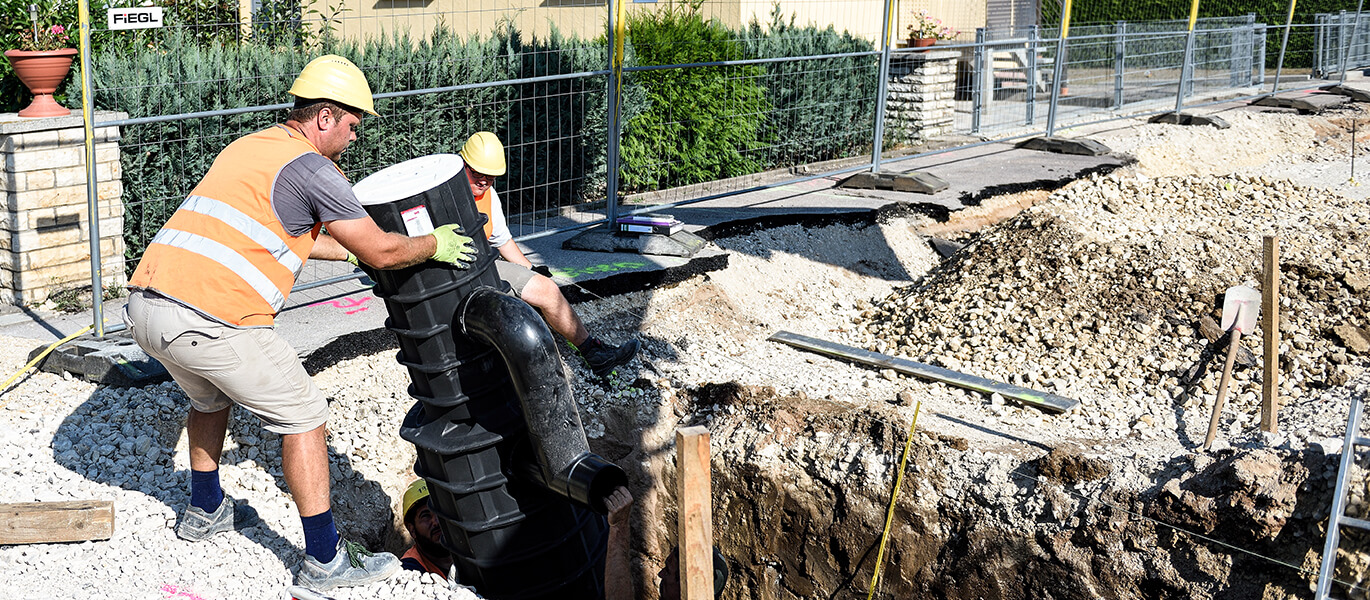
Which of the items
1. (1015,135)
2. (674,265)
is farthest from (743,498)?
(1015,135)

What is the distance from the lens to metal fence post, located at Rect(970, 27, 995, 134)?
12271mm

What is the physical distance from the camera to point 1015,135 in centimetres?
1289

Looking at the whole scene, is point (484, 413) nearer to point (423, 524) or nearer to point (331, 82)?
point (423, 524)

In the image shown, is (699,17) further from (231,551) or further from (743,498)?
(231,551)

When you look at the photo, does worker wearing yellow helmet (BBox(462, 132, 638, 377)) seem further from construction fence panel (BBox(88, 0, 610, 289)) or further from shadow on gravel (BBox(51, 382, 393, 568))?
construction fence panel (BBox(88, 0, 610, 289))

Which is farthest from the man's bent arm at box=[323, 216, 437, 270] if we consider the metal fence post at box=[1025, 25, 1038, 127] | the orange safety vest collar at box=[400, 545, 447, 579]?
the metal fence post at box=[1025, 25, 1038, 127]

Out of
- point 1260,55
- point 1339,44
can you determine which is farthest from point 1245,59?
point 1339,44

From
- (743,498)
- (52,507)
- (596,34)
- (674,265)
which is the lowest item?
(743,498)

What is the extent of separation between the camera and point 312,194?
11.1 feet

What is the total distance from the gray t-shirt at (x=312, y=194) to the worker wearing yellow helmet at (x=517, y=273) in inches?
44.4

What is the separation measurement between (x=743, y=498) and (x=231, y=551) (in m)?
2.36

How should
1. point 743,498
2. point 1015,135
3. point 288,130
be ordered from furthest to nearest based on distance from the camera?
point 1015,135, point 743,498, point 288,130

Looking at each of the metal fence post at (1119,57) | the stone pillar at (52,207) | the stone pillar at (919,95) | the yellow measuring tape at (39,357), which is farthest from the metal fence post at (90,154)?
the metal fence post at (1119,57)

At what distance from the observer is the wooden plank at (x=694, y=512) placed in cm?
281
